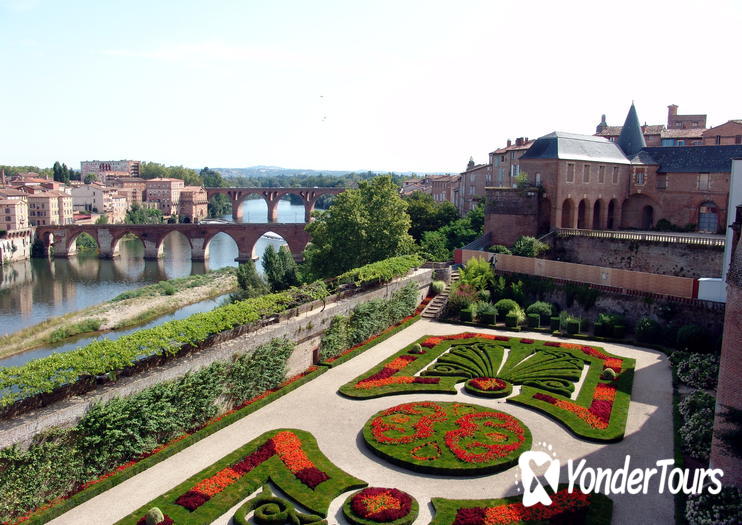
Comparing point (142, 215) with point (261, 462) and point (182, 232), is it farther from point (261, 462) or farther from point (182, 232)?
point (261, 462)

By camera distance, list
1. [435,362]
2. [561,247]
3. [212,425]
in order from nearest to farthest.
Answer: [212,425] < [435,362] < [561,247]

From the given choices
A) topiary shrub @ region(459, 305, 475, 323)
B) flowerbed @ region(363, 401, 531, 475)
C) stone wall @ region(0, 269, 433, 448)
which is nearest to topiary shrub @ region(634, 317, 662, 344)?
topiary shrub @ region(459, 305, 475, 323)

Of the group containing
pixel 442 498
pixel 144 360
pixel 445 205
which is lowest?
pixel 442 498

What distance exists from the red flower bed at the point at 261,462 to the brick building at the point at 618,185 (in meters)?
30.7

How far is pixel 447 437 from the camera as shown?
891 inches

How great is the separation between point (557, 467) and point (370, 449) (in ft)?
20.4

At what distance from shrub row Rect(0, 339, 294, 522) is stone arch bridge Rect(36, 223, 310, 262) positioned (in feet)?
190

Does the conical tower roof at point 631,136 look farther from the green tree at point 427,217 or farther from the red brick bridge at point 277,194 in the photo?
the red brick bridge at point 277,194

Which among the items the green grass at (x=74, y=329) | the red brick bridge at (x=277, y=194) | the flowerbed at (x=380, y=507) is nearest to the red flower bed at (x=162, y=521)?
the flowerbed at (x=380, y=507)

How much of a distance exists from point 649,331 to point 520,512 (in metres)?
19.7

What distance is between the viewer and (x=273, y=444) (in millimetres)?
22203

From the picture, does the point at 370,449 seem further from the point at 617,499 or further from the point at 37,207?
the point at 37,207

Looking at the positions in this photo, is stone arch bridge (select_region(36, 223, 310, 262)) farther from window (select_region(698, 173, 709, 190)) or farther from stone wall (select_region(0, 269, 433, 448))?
window (select_region(698, 173, 709, 190))

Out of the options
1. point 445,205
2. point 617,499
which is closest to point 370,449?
point 617,499
